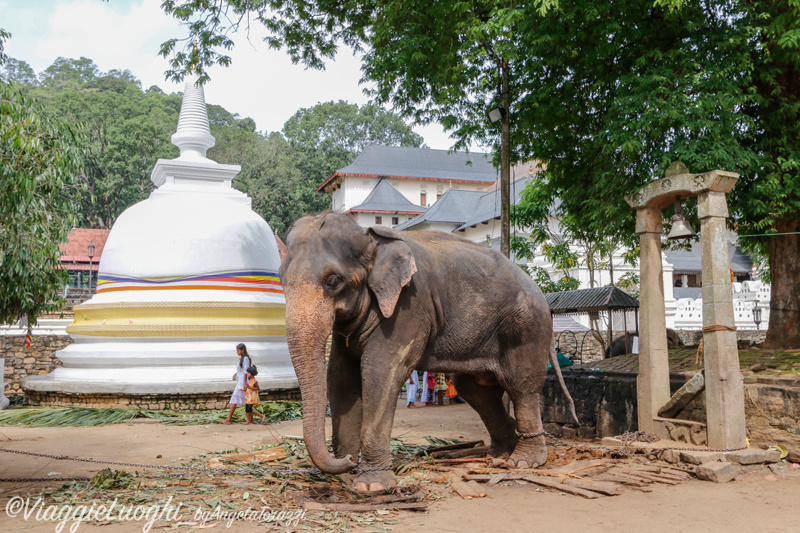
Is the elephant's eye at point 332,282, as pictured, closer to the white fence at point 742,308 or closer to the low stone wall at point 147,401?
the low stone wall at point 147,401

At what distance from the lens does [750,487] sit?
19.2 feet

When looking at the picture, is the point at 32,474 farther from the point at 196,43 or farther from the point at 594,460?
the point at 196,43

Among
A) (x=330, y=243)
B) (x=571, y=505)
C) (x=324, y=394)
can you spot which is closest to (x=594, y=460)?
(x=571, y=505)

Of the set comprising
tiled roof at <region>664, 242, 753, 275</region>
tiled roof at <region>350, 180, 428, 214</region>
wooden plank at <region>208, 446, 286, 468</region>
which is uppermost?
tiled roof at <region>350, 180, 428, 214</region>

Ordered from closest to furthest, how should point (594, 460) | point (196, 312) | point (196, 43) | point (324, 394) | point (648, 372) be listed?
point (324, 394), point (594, 460), point (648, 372), point (196, 43), point (196, 312)

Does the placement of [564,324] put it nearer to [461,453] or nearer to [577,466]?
[461,453]

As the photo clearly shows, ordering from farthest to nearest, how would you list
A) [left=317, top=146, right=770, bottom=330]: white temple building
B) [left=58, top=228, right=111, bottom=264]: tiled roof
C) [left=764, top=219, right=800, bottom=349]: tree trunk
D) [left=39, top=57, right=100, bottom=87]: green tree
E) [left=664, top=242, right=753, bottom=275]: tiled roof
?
[left=39, top=57, right=100, bottom=87]: green tree
[left=58, top=228, right=111, bottom=264]: tiled roof
[left=664, top=242, right=753, bottom=275]: tiled roof
[left=317, top=146, right=770, bottom=330]: white temple building
[left=764, top=219, right=800, bottom=349]: tree trunk

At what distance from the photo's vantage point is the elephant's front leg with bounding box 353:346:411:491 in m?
5.22

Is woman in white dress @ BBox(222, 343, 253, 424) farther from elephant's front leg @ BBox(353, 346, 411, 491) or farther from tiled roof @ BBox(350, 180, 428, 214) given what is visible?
tiled roof @ BBox(350, 180, 428, 214)

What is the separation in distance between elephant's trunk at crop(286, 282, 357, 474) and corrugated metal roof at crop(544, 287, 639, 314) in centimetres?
1025

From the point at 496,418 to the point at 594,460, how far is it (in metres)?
1.03

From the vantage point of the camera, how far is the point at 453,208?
1608 inches

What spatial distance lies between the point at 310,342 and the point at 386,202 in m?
43.1

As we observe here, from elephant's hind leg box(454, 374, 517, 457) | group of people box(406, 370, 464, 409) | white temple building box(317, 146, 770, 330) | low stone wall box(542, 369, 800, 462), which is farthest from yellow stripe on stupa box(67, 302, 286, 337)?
white temple building box(317, 146, 770, 330)
